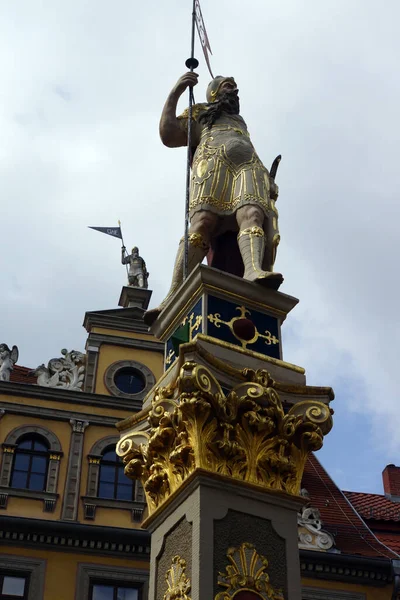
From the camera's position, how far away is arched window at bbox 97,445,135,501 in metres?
17.0

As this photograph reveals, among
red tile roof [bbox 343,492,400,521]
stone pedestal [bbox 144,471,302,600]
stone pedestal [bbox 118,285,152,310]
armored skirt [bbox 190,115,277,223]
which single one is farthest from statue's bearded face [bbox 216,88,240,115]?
red tile roof [bbox 343,492,400,521]

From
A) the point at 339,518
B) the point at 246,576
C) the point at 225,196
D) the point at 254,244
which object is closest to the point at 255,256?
the point at 254,244

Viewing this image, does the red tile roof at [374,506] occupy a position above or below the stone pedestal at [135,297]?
below

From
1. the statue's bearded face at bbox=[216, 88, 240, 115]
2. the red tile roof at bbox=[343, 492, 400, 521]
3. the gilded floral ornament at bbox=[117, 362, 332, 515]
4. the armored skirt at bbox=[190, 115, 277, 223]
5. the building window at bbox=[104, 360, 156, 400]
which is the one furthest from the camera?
the red tile roof at bbox=[343, 492, 400, 521]

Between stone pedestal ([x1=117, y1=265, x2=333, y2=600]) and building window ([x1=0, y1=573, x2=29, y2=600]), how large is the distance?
323 inches

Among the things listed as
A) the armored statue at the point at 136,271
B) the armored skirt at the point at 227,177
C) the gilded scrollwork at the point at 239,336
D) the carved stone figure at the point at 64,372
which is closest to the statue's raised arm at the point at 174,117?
the armored skirt at the point at 227,177

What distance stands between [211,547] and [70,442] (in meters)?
10.9

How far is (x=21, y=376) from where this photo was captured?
19281 mm

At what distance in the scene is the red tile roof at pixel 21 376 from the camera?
19047 millimetres

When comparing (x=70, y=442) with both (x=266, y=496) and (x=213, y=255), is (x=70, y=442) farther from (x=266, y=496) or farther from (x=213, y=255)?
(x=266, y=496)

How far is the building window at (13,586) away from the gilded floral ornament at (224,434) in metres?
8.44

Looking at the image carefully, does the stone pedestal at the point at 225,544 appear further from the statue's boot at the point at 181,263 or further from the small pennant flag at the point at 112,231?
the small pennant flag at the point at 112,231

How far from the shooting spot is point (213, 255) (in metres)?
9.74

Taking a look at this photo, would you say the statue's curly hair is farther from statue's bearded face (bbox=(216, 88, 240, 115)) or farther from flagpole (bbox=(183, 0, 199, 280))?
flagpole (bbox=(183, 0, 199, 280))
